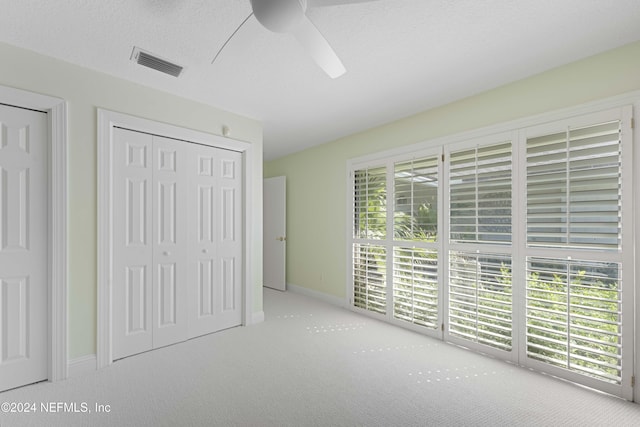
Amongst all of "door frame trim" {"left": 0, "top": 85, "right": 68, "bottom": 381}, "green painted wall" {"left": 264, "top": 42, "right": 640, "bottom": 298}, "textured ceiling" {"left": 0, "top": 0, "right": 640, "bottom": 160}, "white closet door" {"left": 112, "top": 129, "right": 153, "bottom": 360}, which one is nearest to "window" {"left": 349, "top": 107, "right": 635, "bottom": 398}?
"green painted wall" {"left": 264, "top": 42, "right": 640, "bottom": 298}

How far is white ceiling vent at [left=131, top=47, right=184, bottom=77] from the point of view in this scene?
2.05 meters

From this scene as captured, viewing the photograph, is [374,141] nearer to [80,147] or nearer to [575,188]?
[575,188]

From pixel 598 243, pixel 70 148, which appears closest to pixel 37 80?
pixel 70 148

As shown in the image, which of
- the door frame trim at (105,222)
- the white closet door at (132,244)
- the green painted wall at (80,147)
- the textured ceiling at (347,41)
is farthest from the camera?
the white closet door at (132,244)

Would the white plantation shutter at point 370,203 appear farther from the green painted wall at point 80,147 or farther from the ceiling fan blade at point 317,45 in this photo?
the green painted wall at point 80,147

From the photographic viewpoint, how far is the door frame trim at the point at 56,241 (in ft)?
6.95

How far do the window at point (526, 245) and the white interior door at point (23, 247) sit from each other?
3.15 m

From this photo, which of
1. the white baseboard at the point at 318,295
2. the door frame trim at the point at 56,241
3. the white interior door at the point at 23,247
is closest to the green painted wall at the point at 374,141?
the white baseboard at the point at 318,295

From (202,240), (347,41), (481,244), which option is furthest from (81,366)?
(481,244)

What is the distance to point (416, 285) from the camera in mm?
3113

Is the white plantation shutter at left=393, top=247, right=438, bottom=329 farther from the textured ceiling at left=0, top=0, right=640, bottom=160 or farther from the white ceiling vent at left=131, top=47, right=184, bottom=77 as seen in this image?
the white ceiling vent at left=131, top=47, right=184, bottom=77

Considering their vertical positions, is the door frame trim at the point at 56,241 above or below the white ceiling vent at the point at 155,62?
below

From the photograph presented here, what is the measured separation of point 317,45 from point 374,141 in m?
2.25

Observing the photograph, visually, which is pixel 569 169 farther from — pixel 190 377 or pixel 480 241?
pixel 190 377
